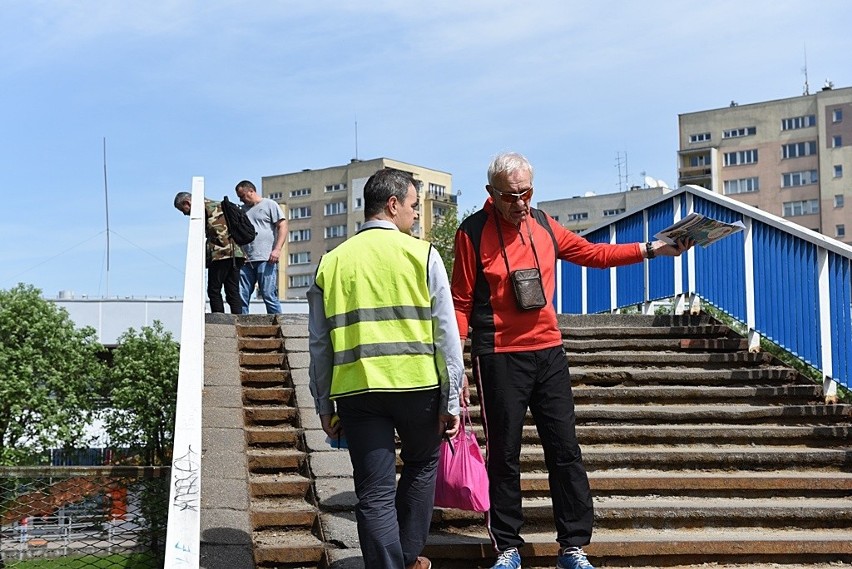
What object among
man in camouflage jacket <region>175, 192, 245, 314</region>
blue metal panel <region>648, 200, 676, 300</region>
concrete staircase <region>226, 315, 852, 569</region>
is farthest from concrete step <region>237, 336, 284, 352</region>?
blue metal panel <region>648, 200, 676, 300</region>

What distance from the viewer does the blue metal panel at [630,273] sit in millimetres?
11258

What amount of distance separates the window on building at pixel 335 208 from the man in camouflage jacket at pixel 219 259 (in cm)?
10406

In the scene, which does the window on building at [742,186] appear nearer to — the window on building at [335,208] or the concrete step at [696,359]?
the window on building at [335,208]

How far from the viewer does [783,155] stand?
97500mm

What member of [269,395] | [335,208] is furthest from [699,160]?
[269,395]

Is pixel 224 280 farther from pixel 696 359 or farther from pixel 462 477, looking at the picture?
pixel 462 477

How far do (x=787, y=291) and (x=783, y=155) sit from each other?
94255mm

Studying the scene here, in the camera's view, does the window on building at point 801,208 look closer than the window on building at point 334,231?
Yes

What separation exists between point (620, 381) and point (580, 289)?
4.88 metres

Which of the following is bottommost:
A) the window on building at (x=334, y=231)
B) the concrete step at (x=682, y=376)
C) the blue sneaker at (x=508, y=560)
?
the blue sneaker at (x=508, y=560)

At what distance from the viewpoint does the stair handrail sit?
414 cm

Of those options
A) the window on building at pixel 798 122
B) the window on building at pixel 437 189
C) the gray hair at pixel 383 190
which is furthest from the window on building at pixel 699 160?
the gray hair at pixel 383 190

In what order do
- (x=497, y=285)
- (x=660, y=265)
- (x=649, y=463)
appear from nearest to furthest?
(x=497, y=285), (x=649, y=463), (x=660, y=265)

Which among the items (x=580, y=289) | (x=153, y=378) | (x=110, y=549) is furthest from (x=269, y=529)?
(x=153, y=378)
